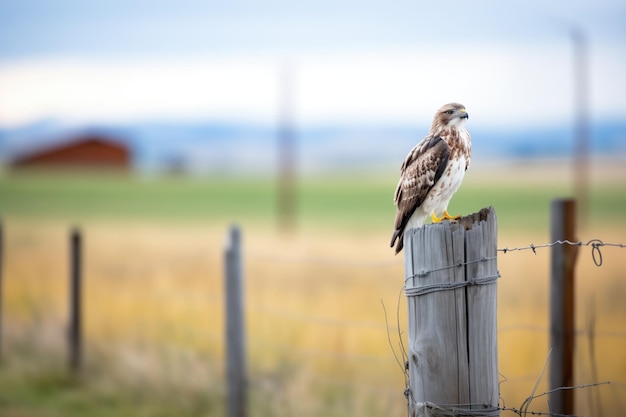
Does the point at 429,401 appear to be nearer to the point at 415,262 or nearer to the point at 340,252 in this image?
the point at 415,262

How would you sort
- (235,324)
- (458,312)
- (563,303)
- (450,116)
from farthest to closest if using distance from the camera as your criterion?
(235,324) < (563,303) < (450,116) < (458,312)

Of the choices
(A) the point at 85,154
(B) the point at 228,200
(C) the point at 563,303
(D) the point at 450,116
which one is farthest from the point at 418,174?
(A) the point at 85,154

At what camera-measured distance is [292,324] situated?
8.27 m

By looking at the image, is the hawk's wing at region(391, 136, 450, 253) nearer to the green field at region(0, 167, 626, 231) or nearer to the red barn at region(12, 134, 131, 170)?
the green field at region(0, 167, 626, 231)

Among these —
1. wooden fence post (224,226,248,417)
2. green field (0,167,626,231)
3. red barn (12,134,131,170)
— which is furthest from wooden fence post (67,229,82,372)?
red barn (12,134,131,170)

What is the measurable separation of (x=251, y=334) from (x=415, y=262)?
18.6 ft

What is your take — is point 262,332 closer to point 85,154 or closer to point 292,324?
point 292,324

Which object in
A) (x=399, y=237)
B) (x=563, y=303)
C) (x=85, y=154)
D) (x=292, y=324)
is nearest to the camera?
(x=399, y=237)

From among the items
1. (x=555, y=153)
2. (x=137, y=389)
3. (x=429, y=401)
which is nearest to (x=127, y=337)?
(x=137, y=389)

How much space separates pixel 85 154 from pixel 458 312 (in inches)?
4266

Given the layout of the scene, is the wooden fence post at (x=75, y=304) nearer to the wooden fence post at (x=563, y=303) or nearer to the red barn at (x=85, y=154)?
the wooden fence post at (x=563, y=303)

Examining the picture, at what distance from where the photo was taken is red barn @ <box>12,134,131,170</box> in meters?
103

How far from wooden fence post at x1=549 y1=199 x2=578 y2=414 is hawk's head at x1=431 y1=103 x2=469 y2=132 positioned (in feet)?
3.94

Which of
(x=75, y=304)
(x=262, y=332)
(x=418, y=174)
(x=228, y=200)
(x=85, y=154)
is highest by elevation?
(x=85, y=154)
